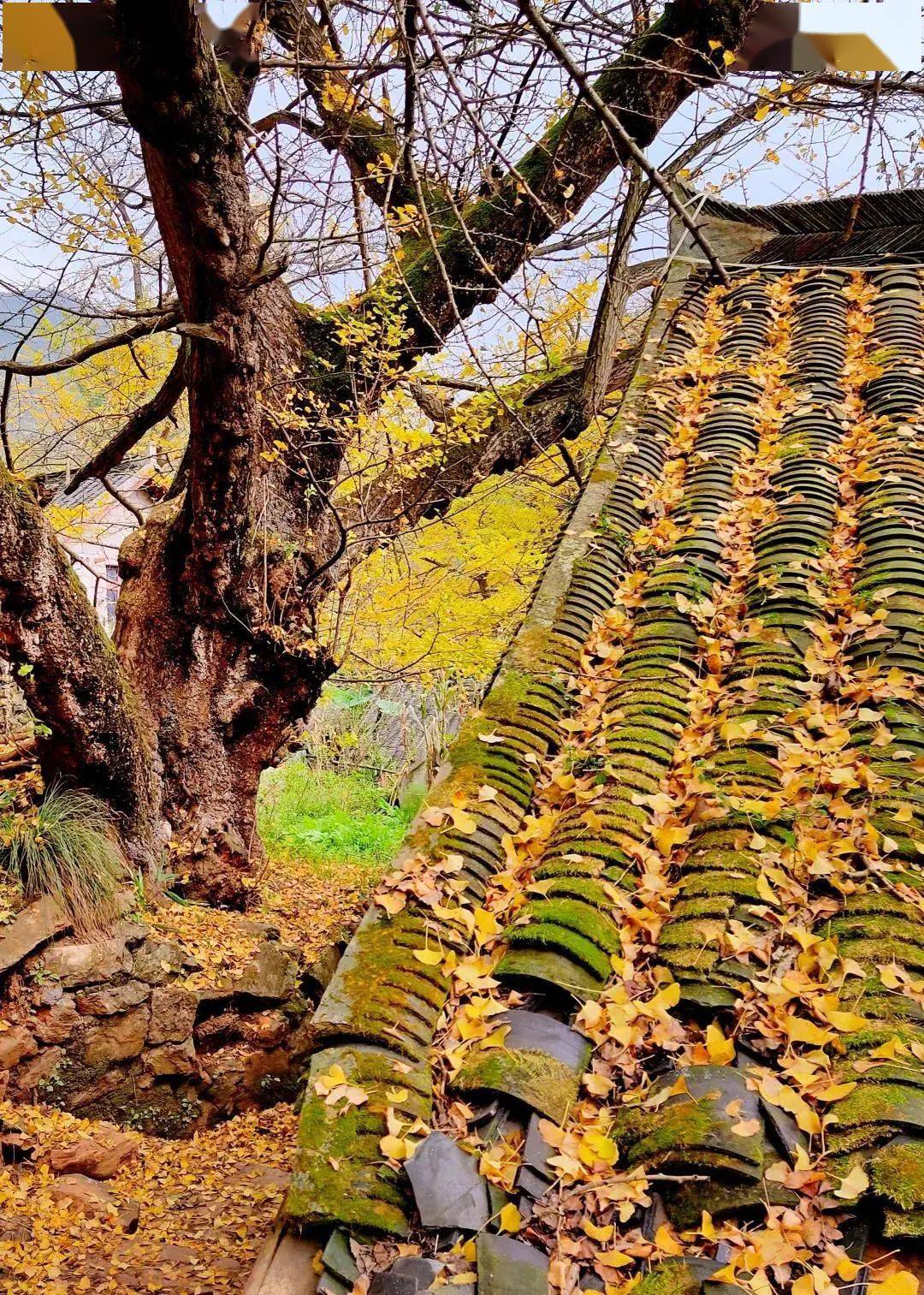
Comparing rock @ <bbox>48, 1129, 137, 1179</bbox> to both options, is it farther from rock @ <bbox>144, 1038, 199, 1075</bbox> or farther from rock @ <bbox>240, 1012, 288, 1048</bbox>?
rock @ <bbox>240, 1012, 288, 1048</bbox>

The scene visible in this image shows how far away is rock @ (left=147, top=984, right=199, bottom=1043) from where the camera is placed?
5070 mm

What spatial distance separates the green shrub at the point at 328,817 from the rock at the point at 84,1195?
5.32 m

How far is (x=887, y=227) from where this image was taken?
527 centimetres

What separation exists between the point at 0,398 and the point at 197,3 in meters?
2.30

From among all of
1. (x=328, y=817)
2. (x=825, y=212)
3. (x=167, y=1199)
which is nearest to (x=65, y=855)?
(x=167, y=1199)

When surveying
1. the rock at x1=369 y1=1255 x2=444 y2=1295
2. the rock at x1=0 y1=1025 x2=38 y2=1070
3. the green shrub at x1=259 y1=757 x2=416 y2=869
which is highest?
the rock at x1=369 y1=1255 x2=444 y2=1295

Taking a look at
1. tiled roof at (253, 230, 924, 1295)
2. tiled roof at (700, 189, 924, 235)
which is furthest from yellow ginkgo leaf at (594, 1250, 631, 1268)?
tiled roof at (700, 189, 924, 235)

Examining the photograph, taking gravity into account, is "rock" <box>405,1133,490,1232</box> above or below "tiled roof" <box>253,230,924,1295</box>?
below

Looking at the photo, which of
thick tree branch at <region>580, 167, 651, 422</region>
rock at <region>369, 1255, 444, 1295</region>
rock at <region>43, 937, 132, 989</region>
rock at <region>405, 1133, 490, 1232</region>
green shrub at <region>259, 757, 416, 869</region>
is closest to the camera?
rock at <region>369, 1255, 444, 1295</region>

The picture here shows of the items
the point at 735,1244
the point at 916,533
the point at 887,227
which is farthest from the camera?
the point at 887,227

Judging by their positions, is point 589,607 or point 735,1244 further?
point 589,607

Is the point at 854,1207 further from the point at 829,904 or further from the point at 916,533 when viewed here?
the point at 916,533

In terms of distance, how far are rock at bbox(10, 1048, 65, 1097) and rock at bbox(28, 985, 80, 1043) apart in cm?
7

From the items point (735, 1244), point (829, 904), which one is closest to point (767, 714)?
point (829, 904)
